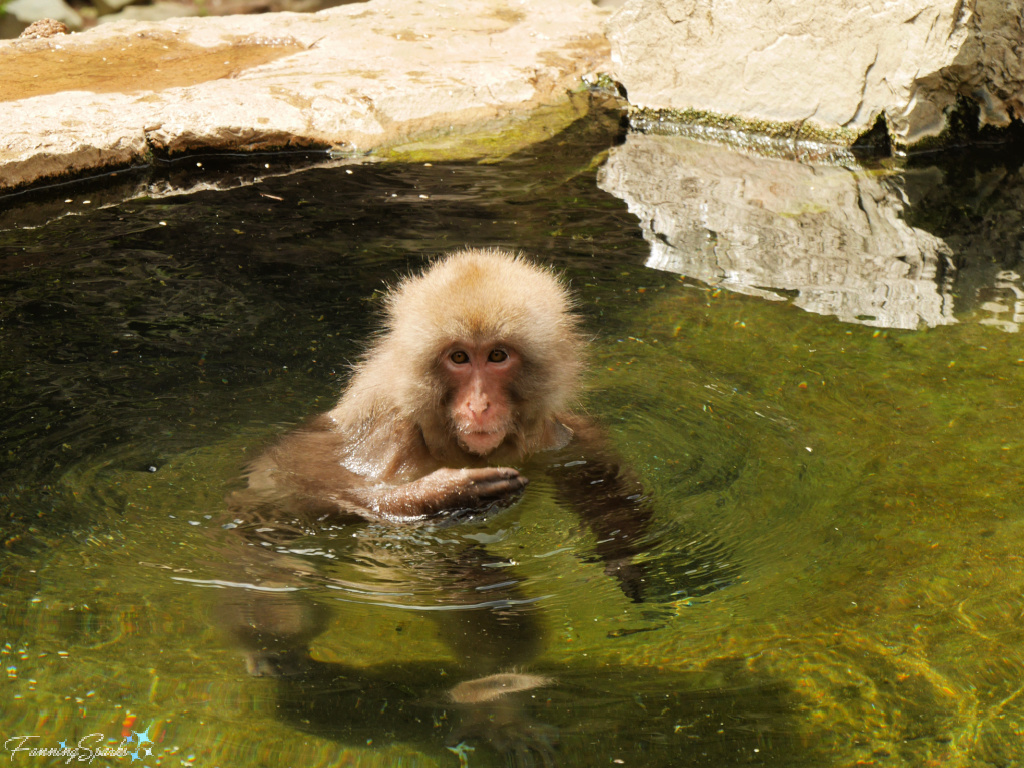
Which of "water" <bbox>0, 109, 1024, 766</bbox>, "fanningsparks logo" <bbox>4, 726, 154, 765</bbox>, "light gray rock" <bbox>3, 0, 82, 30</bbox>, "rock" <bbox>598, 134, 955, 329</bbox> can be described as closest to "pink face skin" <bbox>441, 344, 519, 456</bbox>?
"water" <bbox>0, 109, 1024, 766</bbox>

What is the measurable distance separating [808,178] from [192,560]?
5450 millimetres

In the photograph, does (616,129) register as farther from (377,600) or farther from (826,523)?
(377,600)

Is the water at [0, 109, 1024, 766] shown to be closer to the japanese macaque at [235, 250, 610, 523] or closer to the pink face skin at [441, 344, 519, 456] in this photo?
the japanese macaque at [235, 250, 610, 523]

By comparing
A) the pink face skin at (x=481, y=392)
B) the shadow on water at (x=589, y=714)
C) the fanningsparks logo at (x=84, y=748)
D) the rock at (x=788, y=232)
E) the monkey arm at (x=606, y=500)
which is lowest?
the monkey arm at (x=606, y=500)

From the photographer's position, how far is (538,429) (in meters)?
3.80

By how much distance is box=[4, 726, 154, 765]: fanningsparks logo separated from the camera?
7.64 ft

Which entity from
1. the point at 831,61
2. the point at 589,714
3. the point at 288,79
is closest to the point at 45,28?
the point at 288,79

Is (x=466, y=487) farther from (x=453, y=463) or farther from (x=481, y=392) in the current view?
(x=453, y=463)

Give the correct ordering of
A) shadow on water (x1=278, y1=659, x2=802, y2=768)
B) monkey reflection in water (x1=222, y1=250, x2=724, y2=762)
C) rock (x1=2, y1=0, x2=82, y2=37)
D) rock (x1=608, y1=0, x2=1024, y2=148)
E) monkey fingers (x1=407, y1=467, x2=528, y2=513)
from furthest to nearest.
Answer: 1. rock (x1=2, y1=0, x2=82, y2=37)
2. rock (x1=608, y1=0, x2=1024, y2=148)
3. monkey fingers (x1=407, y1=467, x2=528, y2=513)
4. monkey reflection in water (x1=222, y1=250, x2=724, y2=762)
5. shadow on water (x1=278, y1=659, x2=802, y2=768)

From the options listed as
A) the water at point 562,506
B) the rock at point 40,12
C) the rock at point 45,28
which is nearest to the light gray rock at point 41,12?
the rock at point 40,12

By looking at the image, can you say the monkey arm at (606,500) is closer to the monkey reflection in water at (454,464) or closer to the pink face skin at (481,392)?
the monkey reflection in water at (454,464)

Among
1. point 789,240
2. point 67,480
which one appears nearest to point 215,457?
point 67,480

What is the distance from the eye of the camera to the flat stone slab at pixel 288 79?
7.09m

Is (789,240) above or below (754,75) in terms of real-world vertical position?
below
